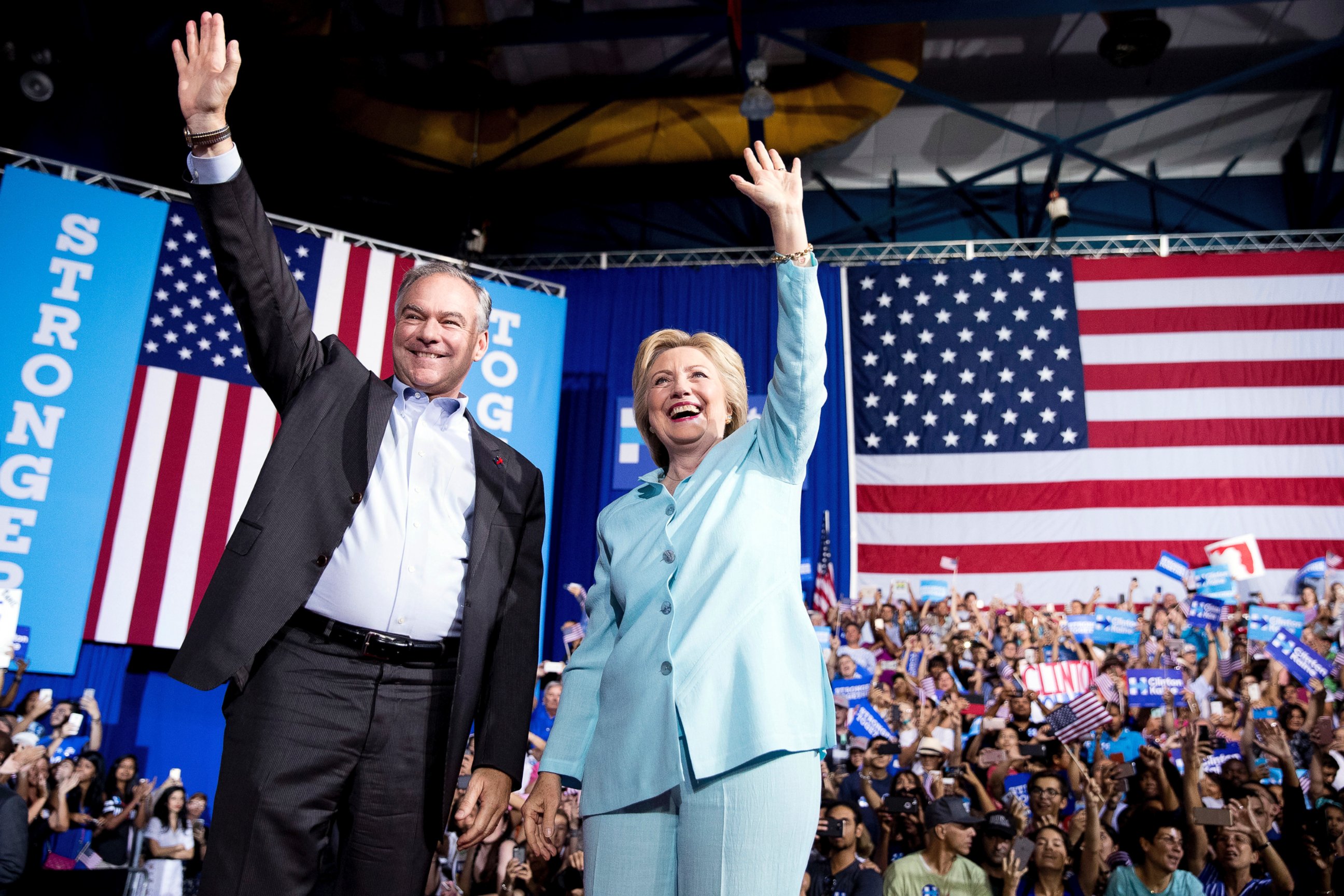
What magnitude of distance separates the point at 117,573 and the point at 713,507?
255 inches

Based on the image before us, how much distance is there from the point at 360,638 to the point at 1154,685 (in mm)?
5204

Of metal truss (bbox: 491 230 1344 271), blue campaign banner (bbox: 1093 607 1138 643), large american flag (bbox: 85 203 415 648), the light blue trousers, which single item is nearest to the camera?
the light blue trousers

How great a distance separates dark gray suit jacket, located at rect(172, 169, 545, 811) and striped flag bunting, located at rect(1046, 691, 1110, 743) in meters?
3.96

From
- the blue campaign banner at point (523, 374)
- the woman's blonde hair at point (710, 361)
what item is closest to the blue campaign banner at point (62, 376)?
the blue campaign banner at point (523, 374)

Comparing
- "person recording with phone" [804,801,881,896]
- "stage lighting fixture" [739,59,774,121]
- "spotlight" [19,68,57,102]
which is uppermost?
"stage lighting fixture" [739,59,774,121]

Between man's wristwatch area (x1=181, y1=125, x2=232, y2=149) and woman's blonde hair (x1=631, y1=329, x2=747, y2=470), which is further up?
man's wristwatch area (x1=181, y1=125, x2=232, y2=149)

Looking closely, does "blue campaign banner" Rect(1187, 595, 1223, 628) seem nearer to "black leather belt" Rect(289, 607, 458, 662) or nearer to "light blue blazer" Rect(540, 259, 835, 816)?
"light blue blazer" Rect(540, 259, 835, 816)

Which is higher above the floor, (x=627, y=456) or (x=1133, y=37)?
(x=1133, y=37)

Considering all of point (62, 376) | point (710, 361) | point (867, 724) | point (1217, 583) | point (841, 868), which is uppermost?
point (62, 376)

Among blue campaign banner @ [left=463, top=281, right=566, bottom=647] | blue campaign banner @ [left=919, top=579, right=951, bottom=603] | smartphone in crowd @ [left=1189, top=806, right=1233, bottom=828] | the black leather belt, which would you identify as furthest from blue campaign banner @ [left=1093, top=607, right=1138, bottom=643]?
the black leather belt

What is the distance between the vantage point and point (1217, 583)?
7.89 metres

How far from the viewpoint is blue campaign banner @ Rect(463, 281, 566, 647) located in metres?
7.80

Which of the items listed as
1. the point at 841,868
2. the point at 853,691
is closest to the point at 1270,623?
the point at 853,691

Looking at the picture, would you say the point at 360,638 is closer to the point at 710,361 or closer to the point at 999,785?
the point at 710,361
